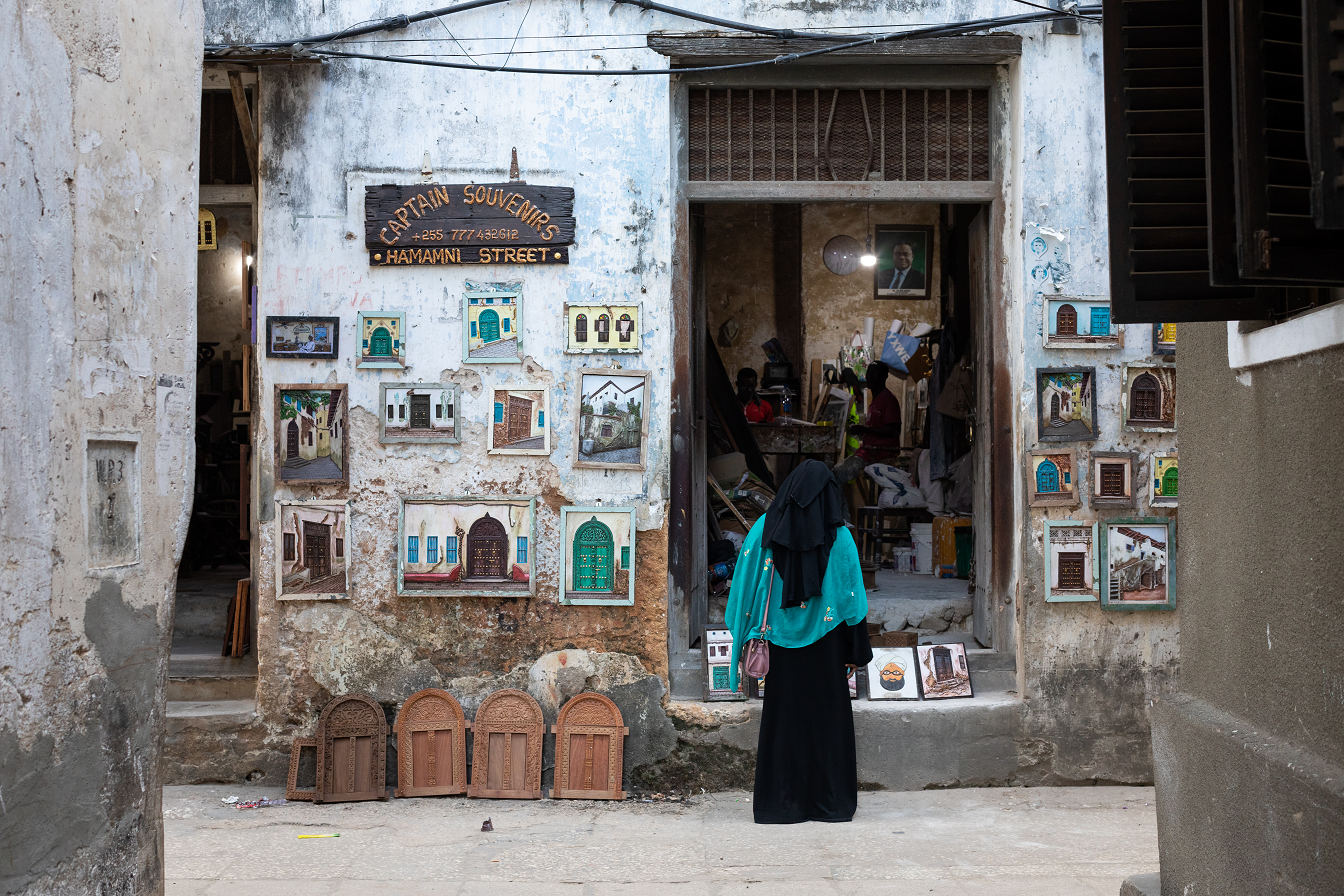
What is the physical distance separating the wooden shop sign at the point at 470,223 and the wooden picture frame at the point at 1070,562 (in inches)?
123

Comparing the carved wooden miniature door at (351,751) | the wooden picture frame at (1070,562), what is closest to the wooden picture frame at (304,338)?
the carved wooden miniature door at (351,751)

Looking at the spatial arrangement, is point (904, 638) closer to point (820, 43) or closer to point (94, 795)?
point (820, 43)

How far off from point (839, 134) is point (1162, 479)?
2622mm

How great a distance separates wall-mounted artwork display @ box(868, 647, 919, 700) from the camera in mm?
6199

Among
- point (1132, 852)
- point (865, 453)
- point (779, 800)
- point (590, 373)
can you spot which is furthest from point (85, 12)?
point (865, 453)

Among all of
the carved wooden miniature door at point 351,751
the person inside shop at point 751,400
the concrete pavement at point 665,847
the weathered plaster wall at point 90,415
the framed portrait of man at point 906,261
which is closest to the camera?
the weathered plaster wall at point 90,415

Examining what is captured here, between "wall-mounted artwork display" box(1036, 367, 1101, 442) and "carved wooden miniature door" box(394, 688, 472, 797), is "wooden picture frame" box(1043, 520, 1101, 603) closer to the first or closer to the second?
"wall-mounted artwork display" box(1036, 367, 1101, 442)

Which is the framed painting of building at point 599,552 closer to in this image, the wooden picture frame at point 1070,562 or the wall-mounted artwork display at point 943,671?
the wall-mounted artwork display at point 943,671

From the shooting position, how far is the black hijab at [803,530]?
5.60m

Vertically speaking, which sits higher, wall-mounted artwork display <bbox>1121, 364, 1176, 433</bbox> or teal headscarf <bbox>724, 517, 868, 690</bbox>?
wall-mounted artwork display <bbox>1121, 364, 1176, 433</bbox>

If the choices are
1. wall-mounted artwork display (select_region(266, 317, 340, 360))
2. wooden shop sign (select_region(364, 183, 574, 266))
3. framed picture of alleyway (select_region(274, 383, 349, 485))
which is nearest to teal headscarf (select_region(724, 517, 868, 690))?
wooden shop sign (select_region(364, 183, 574, 266))

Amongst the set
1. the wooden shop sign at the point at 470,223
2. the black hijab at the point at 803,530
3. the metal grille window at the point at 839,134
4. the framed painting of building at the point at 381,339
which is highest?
the metal grille window at the point at 839,134

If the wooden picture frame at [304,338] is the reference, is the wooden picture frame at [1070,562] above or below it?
below

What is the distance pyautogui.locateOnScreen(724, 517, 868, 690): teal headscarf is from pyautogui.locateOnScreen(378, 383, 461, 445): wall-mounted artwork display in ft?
5.67
